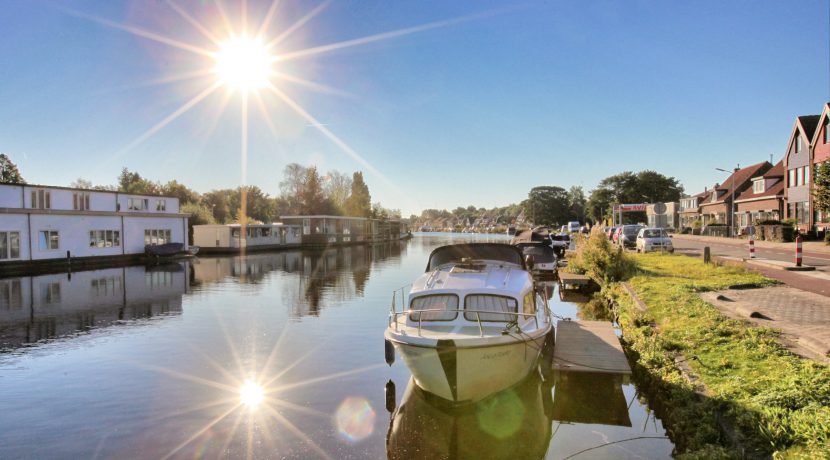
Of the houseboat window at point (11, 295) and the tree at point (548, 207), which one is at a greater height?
the tree at point (548, 207)

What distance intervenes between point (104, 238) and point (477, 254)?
4106 centimetres

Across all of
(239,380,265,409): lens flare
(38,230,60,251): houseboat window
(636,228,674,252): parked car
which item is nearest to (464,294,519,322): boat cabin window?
(239,380,265,409): lens flare

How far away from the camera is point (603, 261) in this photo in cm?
2405

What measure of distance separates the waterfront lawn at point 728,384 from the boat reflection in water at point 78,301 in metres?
16.7

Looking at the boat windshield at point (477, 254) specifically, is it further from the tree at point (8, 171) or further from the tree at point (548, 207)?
the tree at point (548, 207)

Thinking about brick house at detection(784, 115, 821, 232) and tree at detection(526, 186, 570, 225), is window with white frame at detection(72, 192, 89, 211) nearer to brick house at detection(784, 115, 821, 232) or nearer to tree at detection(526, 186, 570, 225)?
brick house at detection(784, 115, 821, 232)

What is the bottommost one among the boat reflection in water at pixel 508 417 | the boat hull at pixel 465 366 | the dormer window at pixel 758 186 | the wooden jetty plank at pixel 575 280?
the boat reflection in water at pixel 508 417

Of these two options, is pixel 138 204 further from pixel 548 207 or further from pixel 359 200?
pixel 548 207

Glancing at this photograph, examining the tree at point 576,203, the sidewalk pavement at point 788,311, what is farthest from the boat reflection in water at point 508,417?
the tree at point 576,203

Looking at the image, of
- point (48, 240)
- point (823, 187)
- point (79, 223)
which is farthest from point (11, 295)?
point (823, 187)

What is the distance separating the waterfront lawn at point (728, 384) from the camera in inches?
230

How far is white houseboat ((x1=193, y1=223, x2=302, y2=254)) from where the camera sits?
56.7 metres

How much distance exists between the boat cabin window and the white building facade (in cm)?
3983

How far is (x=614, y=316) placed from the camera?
57.3 feet
